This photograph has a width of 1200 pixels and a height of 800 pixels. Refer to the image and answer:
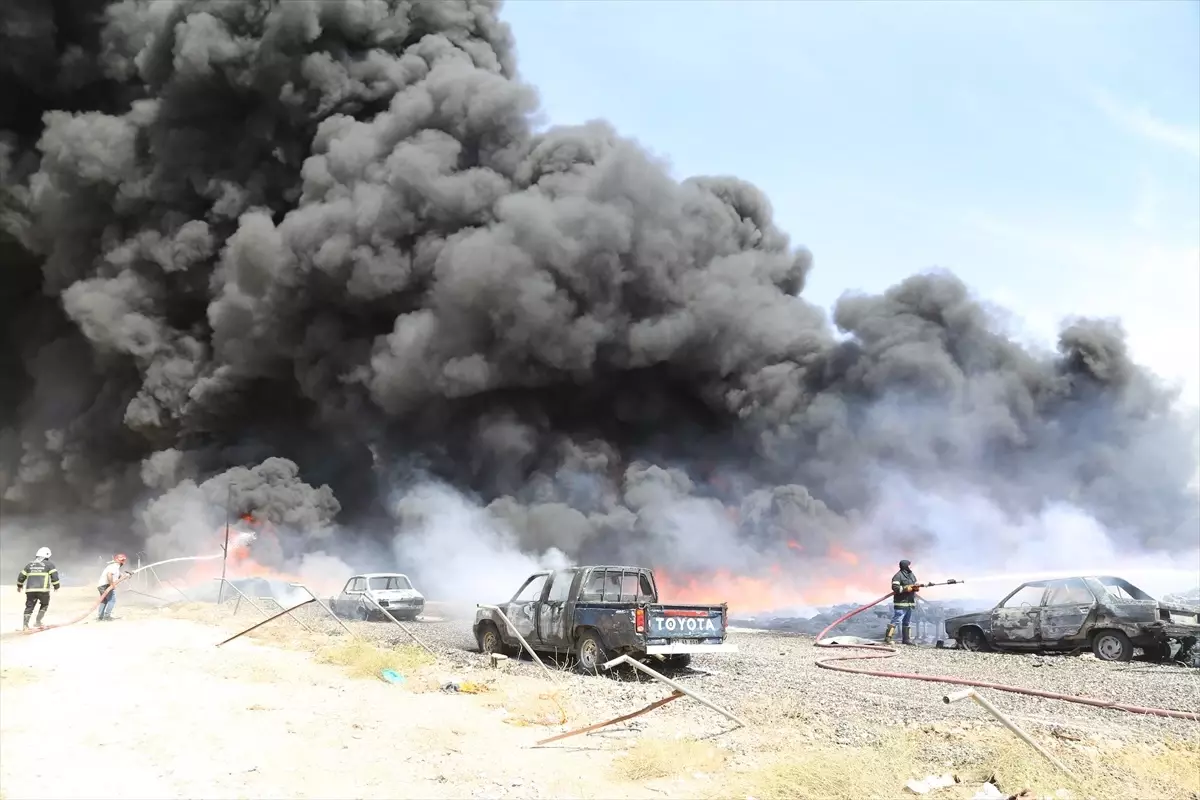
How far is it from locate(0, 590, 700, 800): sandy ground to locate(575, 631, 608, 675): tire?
254cm

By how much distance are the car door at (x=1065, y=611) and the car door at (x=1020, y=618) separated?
0.42 ft

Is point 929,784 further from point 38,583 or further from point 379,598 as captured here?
point 379,598

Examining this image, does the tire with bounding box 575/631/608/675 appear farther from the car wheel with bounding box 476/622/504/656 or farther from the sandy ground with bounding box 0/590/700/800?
the sandy ground with bounding box 0/590/700/800

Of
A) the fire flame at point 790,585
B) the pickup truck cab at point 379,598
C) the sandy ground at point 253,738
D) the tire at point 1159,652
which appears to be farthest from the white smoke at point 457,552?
the tire at point 1159,652

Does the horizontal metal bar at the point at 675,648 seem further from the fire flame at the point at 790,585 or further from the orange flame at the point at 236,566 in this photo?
the orange flame at the point at 236,566

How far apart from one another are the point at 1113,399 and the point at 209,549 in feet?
103

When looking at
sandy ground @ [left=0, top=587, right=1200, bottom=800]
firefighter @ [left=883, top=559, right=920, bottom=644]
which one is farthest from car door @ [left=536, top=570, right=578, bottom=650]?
firefighter @ [left=883, top=559, right=920, bottom=644]

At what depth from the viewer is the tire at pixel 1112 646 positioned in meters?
12.6

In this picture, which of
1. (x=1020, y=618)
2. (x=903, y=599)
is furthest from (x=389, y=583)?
(x=1020, y=618)

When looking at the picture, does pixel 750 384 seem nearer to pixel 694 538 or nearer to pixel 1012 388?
pixel 694 538

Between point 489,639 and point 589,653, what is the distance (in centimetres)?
250

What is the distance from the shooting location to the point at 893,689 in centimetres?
1025

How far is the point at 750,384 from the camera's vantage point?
33.2 meters

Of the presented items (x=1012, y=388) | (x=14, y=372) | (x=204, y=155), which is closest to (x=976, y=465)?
(x=1012, y=388)
